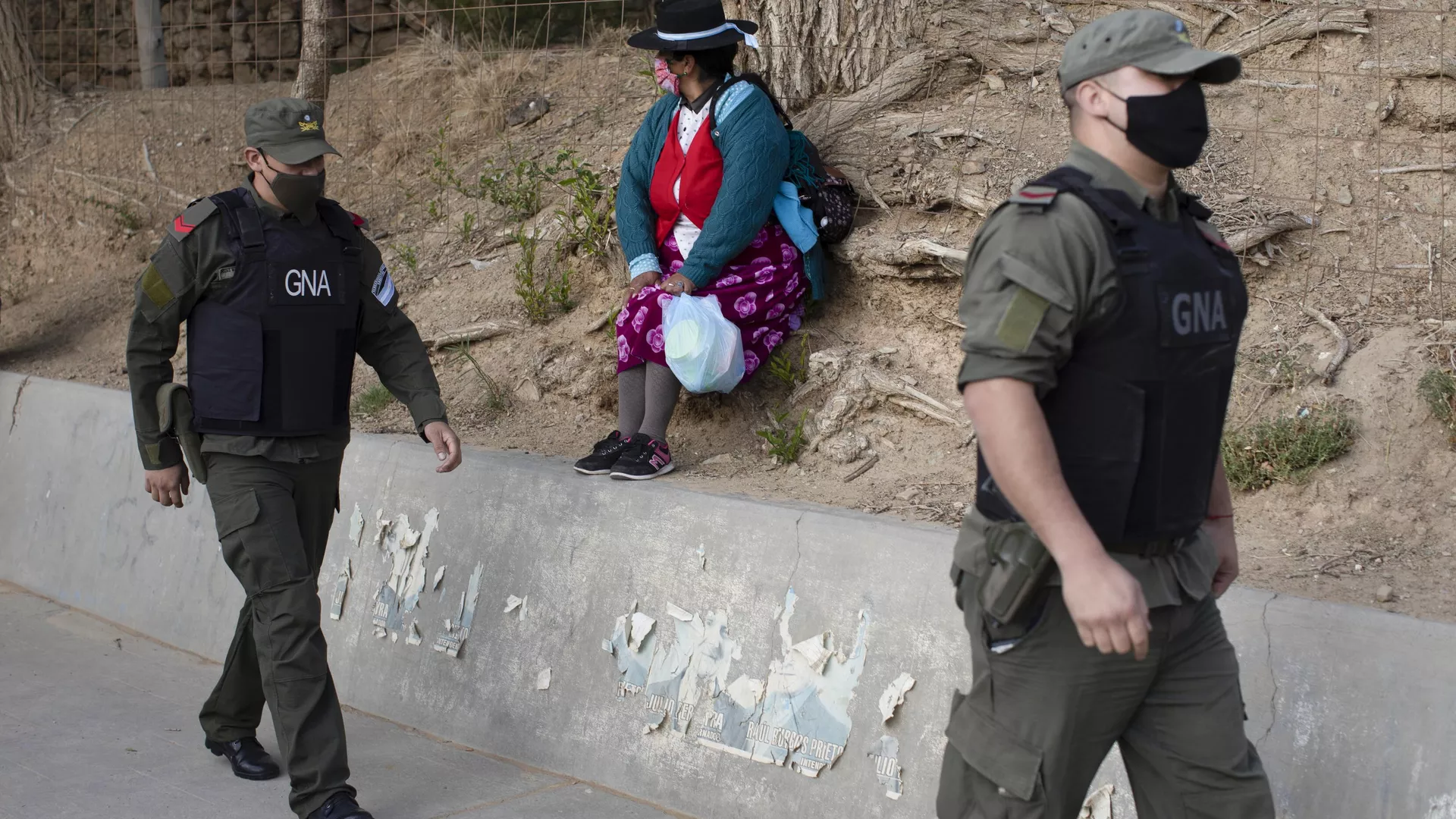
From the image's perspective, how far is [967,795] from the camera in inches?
93.0

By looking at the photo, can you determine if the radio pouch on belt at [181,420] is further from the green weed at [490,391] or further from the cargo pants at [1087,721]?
the cargo pants at [1087,721]

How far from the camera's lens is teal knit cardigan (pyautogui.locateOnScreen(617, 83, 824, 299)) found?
15.8 ft

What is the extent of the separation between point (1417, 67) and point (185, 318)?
4670 millimetres

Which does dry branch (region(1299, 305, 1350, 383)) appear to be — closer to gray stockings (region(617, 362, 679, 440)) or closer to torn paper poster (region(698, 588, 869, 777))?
torn paper poster (region(698, 588, 869, 777))

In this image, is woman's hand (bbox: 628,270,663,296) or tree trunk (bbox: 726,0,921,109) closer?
woman's hand (bbox: 628,270,663,296)

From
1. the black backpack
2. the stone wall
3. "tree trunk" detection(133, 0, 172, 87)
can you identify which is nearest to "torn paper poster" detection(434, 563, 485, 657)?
the black backpack

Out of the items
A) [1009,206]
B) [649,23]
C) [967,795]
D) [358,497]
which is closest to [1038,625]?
[967,795]

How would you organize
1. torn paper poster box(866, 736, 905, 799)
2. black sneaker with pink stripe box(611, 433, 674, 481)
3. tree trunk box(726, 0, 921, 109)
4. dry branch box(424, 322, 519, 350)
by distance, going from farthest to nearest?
dry branch box(424, 322, 519, 350), tree trunk box(726, 0, 921, 109), black sneaker with pink stripe box(611, 433, 674, 481), torn paper poster box(866, 736, 905, 799)

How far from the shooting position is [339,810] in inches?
148

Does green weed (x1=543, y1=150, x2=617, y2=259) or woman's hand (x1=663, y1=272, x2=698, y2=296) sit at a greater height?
woman's hand (x1=663, y1=272, x2=698, y2=296)

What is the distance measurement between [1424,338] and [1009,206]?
2.72 m

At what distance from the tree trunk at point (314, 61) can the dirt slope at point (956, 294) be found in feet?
Result: 2.62

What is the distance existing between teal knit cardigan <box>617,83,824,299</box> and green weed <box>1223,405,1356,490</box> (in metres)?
1.73

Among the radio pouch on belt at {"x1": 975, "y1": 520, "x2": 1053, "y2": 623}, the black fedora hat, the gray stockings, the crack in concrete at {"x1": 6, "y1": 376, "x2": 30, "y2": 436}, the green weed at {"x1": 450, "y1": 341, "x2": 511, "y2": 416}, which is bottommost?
the crack in concrete at {"x1": 6, "y1": 376, "x2": 30, "y2": 436}
